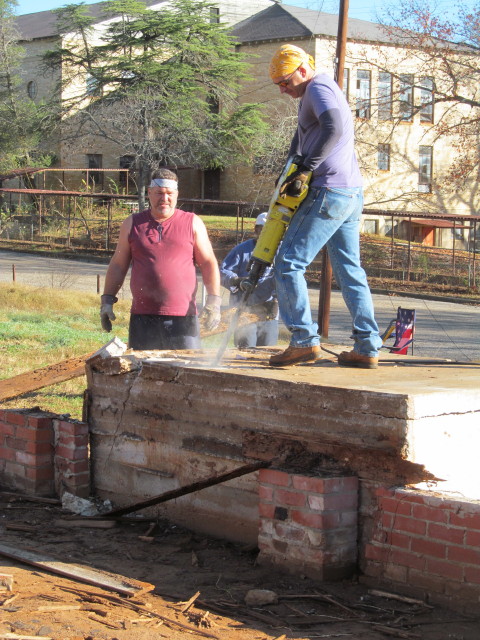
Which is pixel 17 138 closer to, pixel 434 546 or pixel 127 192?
pixel 127 192

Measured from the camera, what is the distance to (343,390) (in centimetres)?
390

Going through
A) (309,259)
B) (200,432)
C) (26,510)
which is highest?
(309,259)

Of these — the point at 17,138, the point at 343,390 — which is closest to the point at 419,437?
the point at 343,390

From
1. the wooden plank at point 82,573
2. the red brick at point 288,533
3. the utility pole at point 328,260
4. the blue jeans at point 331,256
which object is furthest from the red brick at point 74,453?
the utility pole at point 328,260

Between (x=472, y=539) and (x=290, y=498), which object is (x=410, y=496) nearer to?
(x=472, y=539)

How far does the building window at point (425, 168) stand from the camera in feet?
139

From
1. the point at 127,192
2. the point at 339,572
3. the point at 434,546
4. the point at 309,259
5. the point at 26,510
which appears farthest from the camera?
the point at 127,192

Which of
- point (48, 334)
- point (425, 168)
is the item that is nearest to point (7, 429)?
point (48, 334)

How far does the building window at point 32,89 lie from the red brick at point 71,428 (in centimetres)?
4808

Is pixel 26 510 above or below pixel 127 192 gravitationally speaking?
below

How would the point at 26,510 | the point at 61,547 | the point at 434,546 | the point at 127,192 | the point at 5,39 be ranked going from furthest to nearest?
the point at 5,39
the point at 127,192
the point at 26,510
the point at 61,547
the point at 434,546

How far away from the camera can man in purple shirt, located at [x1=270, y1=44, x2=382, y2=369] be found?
176 inches

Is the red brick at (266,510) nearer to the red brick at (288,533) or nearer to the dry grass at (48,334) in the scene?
the red brick at (288,533)

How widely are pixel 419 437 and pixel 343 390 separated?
41 centimetres
